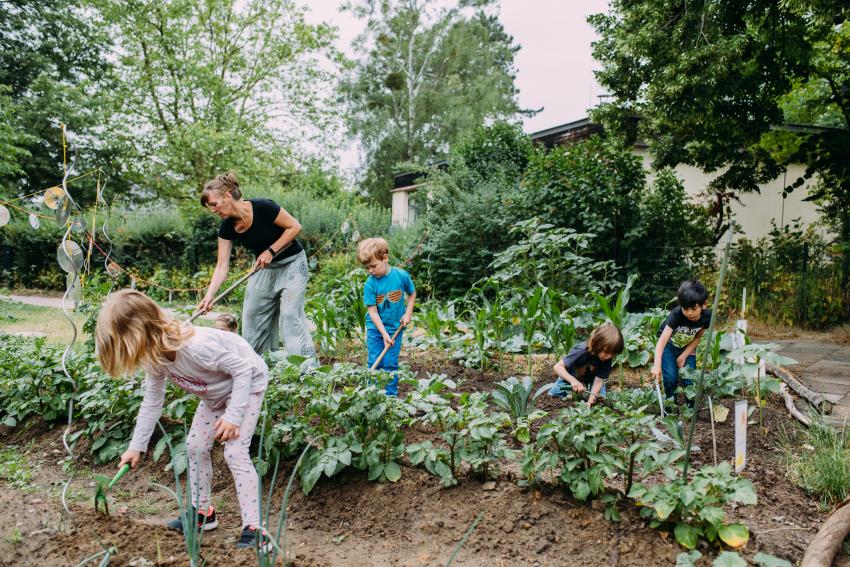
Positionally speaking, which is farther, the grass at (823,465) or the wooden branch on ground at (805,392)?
the wooden branch on ground at (805,392)

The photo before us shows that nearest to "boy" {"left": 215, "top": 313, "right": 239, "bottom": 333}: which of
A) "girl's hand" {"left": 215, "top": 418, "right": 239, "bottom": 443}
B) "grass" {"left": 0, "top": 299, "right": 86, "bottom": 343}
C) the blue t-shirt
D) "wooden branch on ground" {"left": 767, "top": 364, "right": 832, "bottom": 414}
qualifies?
the blue t-shirt

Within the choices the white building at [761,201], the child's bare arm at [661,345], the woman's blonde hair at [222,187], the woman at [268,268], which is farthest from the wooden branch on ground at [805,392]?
the white building at [761,201]

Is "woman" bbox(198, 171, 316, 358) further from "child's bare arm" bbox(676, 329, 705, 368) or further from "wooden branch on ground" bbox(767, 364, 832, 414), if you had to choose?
"wooden branch on ground" bbox(767, 364, 832, 414)

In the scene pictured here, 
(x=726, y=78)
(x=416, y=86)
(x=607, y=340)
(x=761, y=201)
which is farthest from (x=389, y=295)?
(x=416, y=86)

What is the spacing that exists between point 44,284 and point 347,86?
1670 centimetres

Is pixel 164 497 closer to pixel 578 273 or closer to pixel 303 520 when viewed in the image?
pixel 303 520

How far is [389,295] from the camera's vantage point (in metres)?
4.03

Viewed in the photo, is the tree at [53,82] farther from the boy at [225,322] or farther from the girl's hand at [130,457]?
the girl's hand at [130,457]

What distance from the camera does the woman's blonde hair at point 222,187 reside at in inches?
139

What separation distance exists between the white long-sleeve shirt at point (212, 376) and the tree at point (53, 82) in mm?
18124

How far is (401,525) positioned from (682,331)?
221 centimetres

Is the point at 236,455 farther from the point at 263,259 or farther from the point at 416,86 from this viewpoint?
the point at 416,86

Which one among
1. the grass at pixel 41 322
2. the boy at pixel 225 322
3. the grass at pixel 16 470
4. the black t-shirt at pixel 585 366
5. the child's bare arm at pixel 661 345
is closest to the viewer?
the grass at pixel 16 470

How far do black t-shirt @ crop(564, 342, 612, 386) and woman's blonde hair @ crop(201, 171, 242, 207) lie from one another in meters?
2.29
